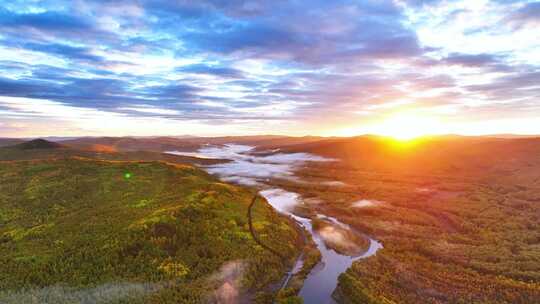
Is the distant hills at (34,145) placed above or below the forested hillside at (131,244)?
above

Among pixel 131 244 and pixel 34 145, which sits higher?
pixel 34 145

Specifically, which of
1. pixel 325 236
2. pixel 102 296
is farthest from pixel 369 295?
pixel 102 296

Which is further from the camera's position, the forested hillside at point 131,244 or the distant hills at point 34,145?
the distant hills at point 34,145

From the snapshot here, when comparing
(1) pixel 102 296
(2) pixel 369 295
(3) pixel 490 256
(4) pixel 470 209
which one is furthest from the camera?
(4) pixel 470 209

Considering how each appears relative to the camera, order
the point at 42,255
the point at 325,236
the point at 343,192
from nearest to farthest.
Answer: the point at 42,255 → the point at 325,236 → the point at 343,192

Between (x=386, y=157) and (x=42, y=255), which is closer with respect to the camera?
(x=42, y=255)

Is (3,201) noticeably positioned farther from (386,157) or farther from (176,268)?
(386,157)

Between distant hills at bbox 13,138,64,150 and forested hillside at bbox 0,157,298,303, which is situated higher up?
distant hills at bbox 13,138,64,150

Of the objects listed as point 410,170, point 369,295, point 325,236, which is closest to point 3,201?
point 325,236

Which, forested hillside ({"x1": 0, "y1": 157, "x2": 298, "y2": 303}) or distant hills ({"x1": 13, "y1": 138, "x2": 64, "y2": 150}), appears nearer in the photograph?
forested hillside ({"x1": 0, "y1": 157, "x2": 298, "y2": 303})

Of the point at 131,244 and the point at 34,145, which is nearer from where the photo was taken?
the point at 131,244

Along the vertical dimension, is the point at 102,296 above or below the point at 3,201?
below
